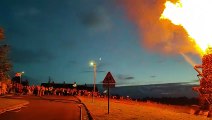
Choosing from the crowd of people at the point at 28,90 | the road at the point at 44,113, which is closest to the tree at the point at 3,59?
the road at the point at 44,113

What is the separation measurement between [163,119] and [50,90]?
202 ft

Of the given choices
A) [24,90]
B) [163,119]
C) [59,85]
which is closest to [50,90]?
[24,90]

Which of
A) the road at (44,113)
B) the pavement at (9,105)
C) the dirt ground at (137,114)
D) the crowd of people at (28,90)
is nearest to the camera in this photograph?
the road at (44,113)

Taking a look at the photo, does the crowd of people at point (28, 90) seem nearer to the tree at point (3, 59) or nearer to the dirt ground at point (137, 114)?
the dirt ground at point (137, 114)

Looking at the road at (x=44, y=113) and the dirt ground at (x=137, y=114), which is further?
the dirt ground at (x=137, y=114)

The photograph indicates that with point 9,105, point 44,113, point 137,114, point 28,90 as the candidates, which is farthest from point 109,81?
point 28,90

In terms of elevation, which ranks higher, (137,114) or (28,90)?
(28,90)

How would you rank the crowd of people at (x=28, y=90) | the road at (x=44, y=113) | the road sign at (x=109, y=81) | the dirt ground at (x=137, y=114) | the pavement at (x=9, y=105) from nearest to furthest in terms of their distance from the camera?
the road at (x=44, y=113), the dirt ground at (x=137, y=114), the road sign at (x=109, y=81), the pavement at (x=9, y=105), the crowd of people at (x=28, y=90)

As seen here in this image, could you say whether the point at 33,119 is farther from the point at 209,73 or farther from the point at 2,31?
the point at 209,73

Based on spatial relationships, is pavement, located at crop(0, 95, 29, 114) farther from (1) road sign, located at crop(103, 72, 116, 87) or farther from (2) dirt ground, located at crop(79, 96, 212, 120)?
(1) road sign, located at crop(103, 72, 116, 87)

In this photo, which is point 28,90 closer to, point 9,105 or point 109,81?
point 9,105

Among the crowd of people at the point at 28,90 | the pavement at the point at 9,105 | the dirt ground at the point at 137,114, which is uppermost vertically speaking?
the crowd of people at the point at 28,90

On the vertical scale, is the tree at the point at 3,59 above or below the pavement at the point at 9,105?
above

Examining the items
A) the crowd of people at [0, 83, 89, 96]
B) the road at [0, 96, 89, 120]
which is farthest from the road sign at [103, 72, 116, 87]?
the crowd of people at [0, 83, 89, 96]
